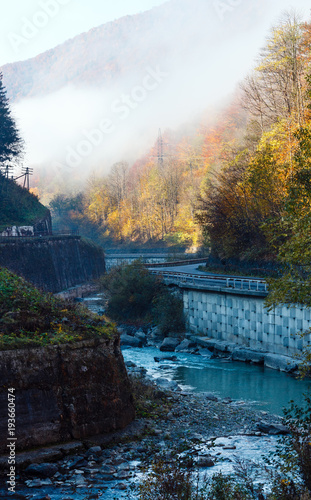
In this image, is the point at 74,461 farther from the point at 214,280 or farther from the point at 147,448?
the point at 214,280

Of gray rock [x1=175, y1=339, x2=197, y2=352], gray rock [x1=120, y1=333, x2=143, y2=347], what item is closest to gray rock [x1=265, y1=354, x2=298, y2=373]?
gray rock [x1=175, y1=339, x2=197, y2=352]

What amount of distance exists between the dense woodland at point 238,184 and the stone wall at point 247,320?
13.2ft

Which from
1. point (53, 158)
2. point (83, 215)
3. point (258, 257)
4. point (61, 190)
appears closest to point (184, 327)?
point (258, 257)

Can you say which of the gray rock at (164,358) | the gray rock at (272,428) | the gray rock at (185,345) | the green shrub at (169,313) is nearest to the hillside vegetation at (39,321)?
the gray rock at (272,428)

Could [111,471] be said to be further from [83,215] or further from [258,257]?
[83,215]

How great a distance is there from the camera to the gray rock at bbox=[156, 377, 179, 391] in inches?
897

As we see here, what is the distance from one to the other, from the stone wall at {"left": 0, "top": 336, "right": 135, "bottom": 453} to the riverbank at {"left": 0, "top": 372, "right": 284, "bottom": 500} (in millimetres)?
412

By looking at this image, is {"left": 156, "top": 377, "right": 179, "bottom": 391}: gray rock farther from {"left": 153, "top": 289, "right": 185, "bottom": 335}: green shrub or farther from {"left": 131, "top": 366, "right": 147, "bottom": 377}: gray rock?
{"left": 153, "top": 289, "right": 185, "bottom": 335}: green shrub

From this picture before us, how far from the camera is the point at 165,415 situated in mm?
18078

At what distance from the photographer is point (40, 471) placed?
13.3 meters

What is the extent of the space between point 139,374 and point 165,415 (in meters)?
6.21

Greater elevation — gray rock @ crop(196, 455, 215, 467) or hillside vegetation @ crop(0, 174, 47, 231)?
hillside vegetation @ crop(0, 174, 47, 231)

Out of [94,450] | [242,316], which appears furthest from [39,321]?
[242,316]

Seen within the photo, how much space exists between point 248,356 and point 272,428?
1195cm
